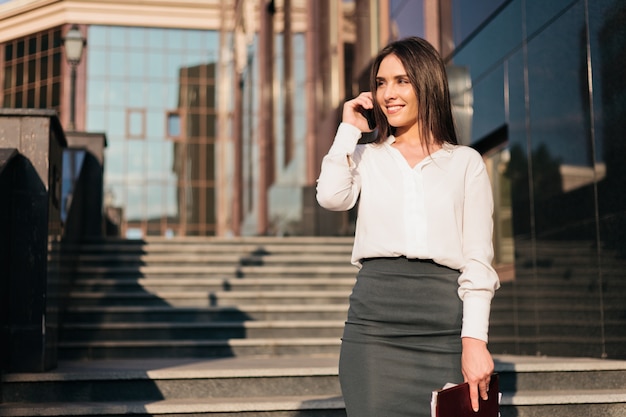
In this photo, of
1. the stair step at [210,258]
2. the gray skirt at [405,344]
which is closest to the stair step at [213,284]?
the stair step at [210,258]

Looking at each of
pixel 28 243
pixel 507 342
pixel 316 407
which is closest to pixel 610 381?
pixel 316 407

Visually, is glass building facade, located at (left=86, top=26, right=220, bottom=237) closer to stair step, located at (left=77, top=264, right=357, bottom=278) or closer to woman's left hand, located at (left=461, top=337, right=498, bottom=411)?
stair step, located at (left=77, top=264, right=357, bottom=278)

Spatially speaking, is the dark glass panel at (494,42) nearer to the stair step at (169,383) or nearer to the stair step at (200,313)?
the stair step at (200,313)

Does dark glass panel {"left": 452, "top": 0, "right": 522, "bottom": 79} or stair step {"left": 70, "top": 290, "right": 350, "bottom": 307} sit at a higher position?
dark glass panel {"left": 452, "top": 0, "right": 522, "bottom": 79}

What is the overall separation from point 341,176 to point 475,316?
537mm

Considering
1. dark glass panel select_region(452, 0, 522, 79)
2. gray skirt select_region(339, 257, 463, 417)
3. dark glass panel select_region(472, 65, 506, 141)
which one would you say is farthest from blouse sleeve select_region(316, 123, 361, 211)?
dark glass panel select_region(472, 65, 506, 141)

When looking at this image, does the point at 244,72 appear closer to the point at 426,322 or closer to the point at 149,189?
the point at 149,189

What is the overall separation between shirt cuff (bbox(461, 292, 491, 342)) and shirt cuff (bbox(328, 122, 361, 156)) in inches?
21.1

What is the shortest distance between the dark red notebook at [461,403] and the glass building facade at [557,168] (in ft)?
14.2

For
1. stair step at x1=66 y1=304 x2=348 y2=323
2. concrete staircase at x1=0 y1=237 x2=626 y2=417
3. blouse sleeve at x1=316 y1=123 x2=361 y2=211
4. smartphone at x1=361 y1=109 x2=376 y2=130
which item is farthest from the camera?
stair step at x1=66 y1=304 x2=348 y2=323

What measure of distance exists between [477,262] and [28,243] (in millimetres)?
4145

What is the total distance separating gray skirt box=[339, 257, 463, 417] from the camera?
8.53 feet

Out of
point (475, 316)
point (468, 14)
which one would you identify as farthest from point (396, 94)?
point (468, 14)

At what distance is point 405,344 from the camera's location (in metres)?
2.61
